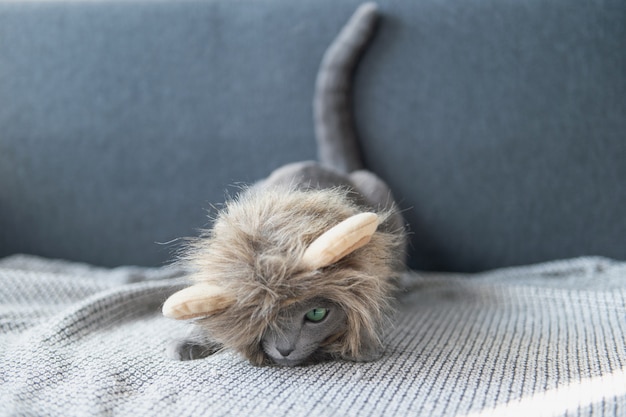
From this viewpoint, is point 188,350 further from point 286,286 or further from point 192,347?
point 286,286

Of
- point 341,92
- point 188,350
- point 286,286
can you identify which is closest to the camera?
point 286,286

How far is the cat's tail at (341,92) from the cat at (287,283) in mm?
359

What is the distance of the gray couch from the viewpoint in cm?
97

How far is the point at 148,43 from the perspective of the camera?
1249 millimetres

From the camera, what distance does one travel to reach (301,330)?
70 centimetres

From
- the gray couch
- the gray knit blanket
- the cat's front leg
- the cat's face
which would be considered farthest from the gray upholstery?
the cat's face

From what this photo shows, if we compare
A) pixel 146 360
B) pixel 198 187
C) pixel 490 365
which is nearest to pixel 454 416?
pixel 490 365

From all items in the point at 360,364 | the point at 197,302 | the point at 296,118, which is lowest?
the point at 360,364

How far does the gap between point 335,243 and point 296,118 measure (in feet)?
2.02

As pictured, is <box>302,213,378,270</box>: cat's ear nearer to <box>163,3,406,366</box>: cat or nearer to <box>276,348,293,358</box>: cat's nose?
<box>163,3,406,366</box>: cat

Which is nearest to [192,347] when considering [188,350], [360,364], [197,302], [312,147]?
[188,350]

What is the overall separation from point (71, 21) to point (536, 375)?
1.22 metres

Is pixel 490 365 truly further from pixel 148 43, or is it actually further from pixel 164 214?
pixel 148 43

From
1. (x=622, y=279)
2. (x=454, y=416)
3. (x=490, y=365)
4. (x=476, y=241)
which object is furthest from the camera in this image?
(x=476, y=241)
